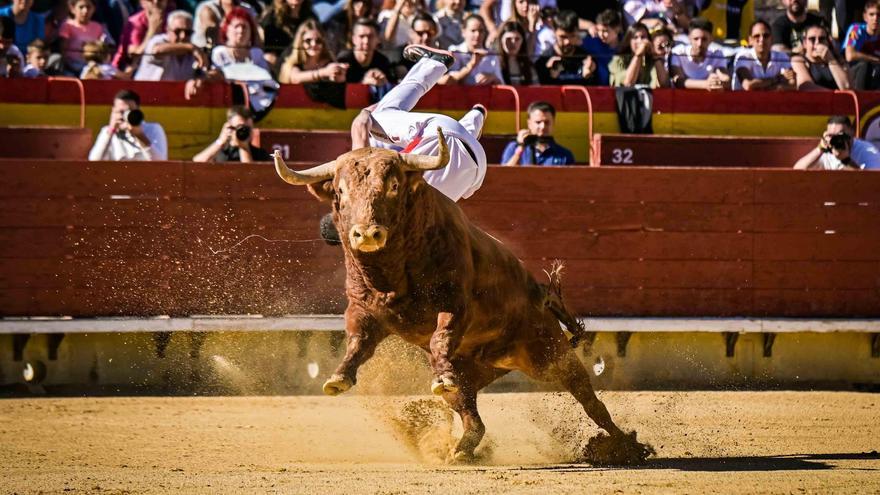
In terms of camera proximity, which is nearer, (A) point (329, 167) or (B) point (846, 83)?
(A) point (329, 167)

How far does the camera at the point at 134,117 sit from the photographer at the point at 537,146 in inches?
89.7

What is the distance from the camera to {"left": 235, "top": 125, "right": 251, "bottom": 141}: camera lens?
8008 mm

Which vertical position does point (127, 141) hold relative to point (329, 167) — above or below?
below

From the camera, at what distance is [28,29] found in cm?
891

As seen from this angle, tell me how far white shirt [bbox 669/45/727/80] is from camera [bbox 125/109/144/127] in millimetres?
3693

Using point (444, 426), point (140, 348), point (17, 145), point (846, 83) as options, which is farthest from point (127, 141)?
point (846, 83)

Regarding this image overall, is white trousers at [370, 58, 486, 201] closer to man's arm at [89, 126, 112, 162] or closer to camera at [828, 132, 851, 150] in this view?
man's arm at [89, 126, 112, 162]

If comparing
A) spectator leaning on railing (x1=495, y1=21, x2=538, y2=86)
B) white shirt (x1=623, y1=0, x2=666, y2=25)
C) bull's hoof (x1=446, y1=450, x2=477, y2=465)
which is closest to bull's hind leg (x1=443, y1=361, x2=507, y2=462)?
bull's hoof (x1=446, y1=450, x2=477, y2=465)

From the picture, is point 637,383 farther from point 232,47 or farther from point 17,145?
point 17,145

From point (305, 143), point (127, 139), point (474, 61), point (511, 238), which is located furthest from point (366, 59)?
point (127, 139)

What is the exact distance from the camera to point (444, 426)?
6062 millimetres

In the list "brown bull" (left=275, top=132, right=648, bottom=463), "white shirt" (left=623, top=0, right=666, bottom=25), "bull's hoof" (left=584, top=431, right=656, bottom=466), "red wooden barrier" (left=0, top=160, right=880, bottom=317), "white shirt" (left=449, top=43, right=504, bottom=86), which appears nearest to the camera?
"brown bull" (left=275, top=132, right=648, bottom=463)

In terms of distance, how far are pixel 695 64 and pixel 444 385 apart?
17.4ft

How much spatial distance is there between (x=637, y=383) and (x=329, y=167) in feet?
13.1
